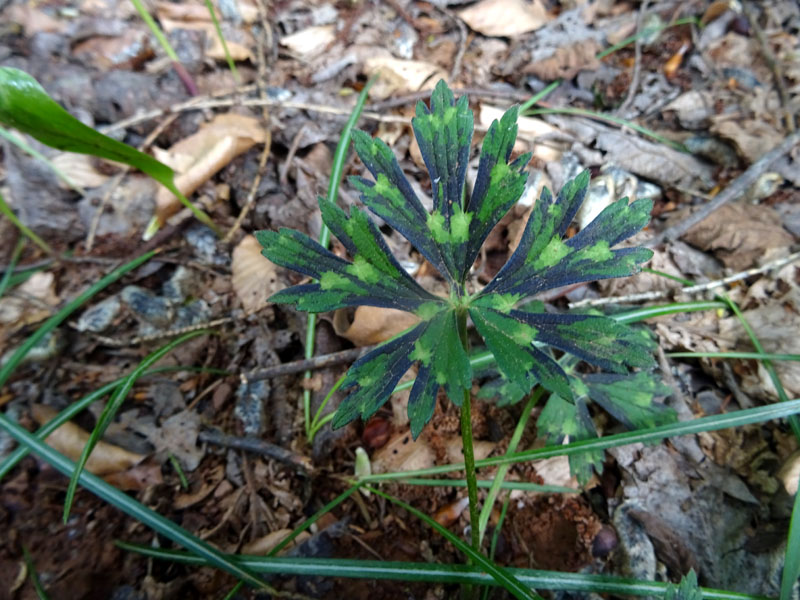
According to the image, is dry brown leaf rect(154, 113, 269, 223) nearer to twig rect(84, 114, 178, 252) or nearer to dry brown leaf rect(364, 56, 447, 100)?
twig rect(84, 114, 178, 252)

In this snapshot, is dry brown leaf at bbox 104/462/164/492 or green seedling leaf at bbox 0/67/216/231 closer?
green seedling leaf at bbox 0/67/216/231

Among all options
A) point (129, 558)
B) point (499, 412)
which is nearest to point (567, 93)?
point (499, 412)

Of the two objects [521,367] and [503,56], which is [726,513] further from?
[503,56]

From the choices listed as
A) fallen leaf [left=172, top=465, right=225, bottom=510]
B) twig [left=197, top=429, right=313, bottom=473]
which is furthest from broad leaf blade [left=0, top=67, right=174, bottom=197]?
fallen leaf [left=172, top=465, right=225, bottom=510]

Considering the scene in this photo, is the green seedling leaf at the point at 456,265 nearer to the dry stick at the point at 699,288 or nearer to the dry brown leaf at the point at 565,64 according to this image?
the dry stick at the point at 699,288

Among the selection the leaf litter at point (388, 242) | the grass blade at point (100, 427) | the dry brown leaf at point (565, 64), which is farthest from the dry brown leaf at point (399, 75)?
the grass blade at point (100, 427)

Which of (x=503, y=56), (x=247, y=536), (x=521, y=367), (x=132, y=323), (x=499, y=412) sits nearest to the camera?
(x=521, y=367)
